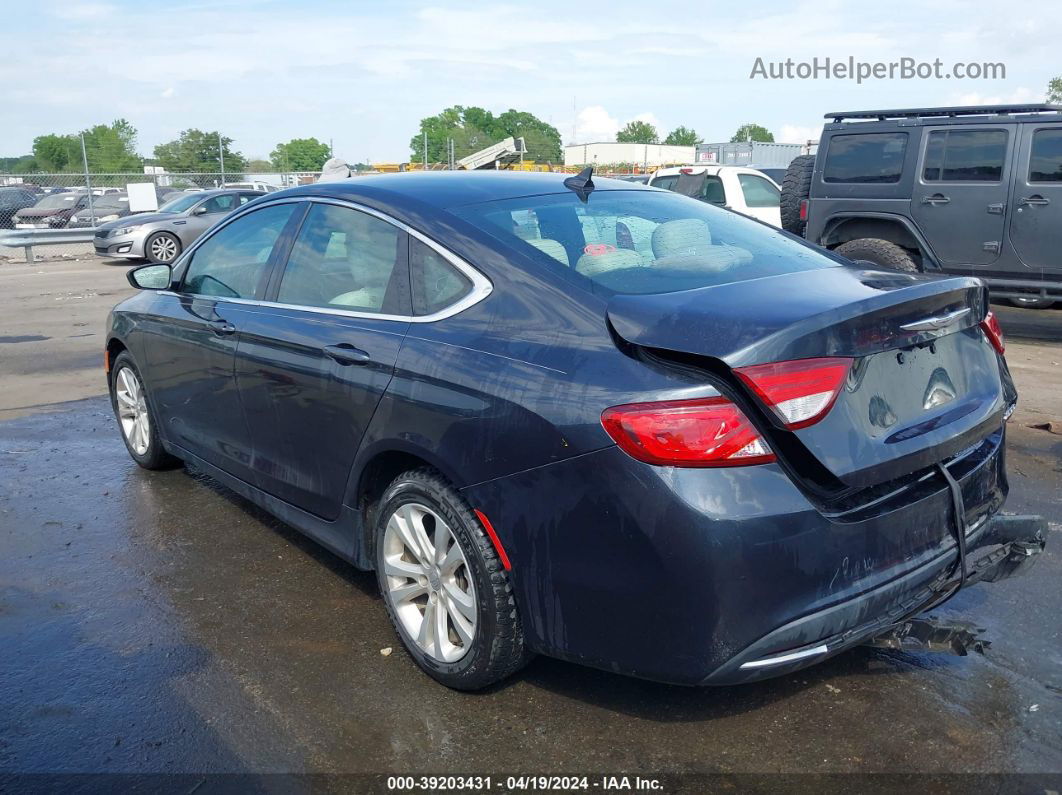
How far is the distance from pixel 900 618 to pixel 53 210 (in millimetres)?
29223

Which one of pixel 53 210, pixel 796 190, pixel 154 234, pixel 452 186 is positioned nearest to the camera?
pixel 452 186

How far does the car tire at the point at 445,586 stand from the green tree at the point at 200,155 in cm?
2778

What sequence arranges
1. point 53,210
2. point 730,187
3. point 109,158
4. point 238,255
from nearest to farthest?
point 238,255, point 730,187, point 53,210, point 109,158

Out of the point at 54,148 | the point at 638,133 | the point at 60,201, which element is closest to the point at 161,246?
the point at 60,201

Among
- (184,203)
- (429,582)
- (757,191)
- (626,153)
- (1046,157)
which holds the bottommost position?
A: (429,582)

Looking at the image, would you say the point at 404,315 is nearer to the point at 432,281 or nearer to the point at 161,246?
the point at 432,281

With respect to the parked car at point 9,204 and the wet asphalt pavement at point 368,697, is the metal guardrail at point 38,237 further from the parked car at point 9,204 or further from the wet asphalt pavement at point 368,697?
the wet asphalt pavement at point 368,697

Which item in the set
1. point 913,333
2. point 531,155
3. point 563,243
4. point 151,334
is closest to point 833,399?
point 913,333

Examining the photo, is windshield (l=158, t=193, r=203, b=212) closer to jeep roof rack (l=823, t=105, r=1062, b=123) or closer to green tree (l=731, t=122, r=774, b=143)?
jeep roof rack (l=823, t=105, r=1062, b=123)

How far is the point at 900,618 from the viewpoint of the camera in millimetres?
2738

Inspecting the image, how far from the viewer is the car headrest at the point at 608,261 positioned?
3.07m

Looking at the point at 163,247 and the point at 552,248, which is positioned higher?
the point at 552,248

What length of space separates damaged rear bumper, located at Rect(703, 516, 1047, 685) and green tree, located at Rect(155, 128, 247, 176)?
28.6 metres

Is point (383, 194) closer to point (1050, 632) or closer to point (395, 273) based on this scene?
point (395, 273)
